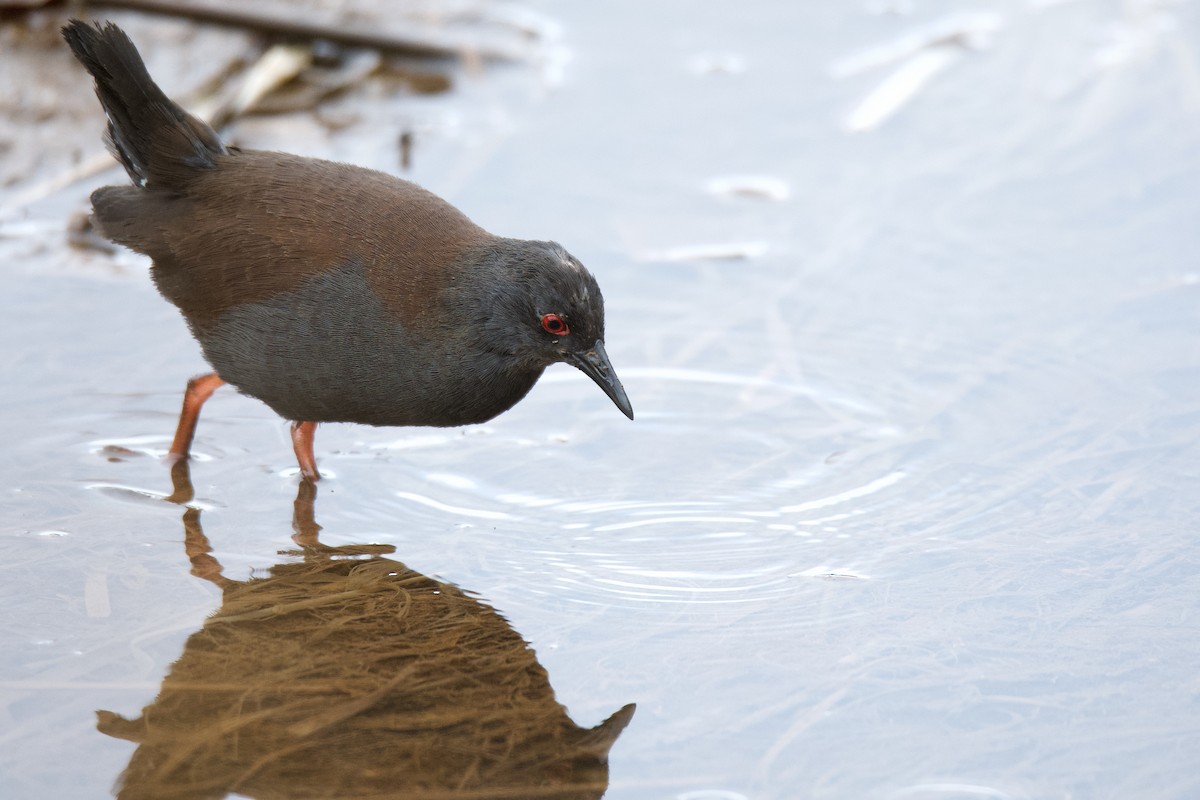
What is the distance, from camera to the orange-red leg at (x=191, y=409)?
5.64 metres

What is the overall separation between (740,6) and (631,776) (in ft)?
21.7

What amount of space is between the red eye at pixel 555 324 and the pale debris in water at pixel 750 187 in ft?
9.12

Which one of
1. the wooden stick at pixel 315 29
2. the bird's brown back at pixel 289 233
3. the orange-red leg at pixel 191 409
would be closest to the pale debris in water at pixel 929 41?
the wooden stick at pixel 315 29

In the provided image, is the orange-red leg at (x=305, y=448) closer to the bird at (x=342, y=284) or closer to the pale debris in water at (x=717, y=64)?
the bird at (x=342, y=284)

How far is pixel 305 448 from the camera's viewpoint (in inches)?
220

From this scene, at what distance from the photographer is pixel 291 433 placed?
5680 mm

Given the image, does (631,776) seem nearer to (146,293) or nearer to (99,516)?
(99,516)

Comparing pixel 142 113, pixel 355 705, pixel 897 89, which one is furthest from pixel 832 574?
pixel 897 89

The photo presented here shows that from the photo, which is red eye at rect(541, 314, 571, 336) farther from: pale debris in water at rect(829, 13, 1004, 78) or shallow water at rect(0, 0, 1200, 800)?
pale debris in water at rect(829, 13, 1004, 78)

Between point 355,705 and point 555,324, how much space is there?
1.48 m

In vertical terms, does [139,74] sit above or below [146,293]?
above

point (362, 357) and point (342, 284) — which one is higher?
point (342, 284)

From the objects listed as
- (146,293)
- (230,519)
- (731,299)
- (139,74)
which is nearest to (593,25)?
(731,299)

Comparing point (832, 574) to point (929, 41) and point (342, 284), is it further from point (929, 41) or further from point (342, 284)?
point (929, 41)
